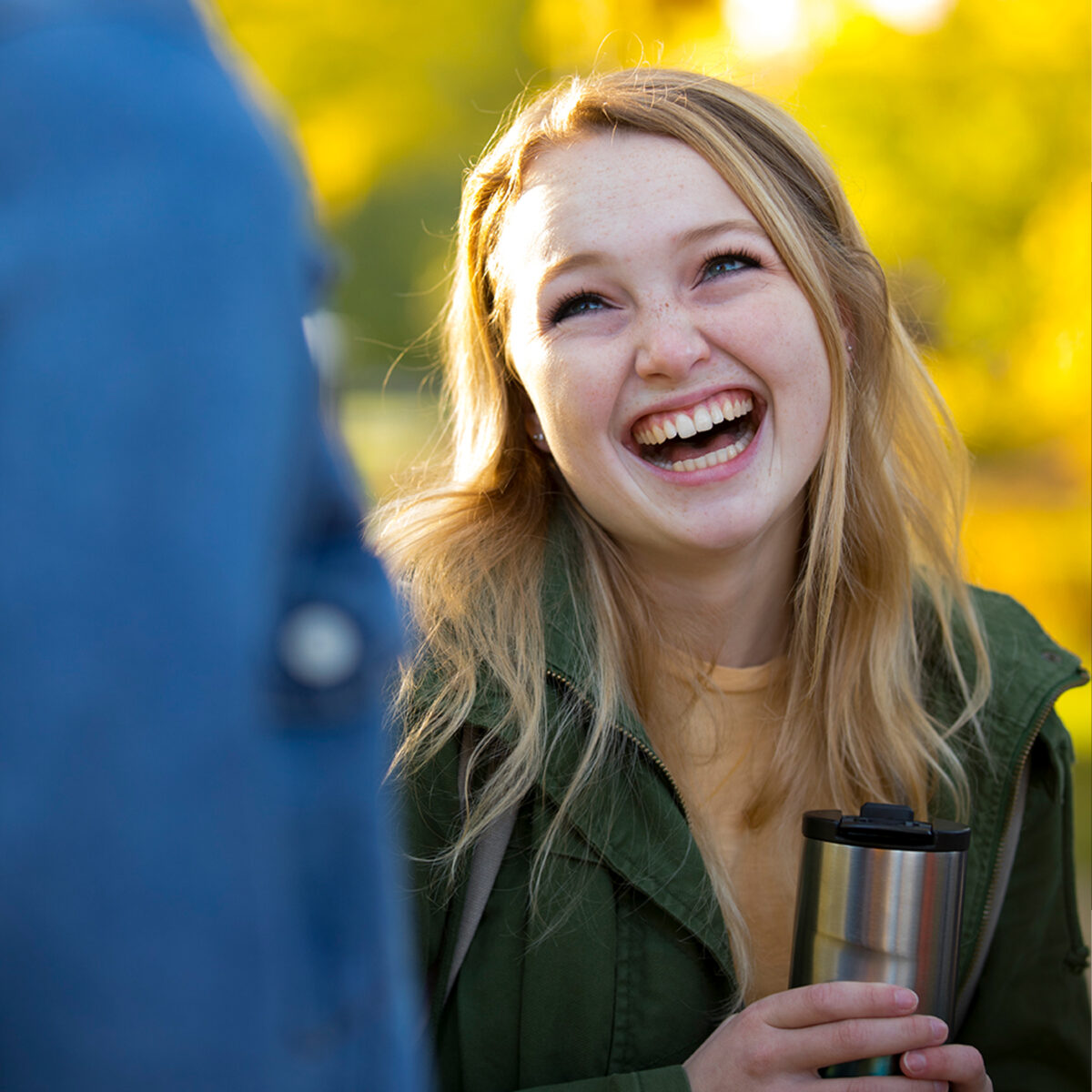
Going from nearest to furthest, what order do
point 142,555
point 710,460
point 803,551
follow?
point 142,555 → point 710,460 → point 803,551

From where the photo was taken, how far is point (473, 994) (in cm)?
182

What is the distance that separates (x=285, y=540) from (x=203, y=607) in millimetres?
82

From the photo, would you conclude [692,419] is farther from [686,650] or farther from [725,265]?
[686,650]


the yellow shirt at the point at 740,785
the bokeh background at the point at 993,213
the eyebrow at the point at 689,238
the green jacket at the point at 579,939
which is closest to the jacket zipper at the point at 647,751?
the green jacket at the point at 579,939

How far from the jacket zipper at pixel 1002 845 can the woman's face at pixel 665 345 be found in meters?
0.63

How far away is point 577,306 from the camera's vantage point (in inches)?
77.9

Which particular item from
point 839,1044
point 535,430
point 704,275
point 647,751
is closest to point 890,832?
point 839,1044

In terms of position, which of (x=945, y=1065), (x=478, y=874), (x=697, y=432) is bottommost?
(x=945, y=1065)

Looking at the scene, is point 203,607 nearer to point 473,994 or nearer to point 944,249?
point 473,994

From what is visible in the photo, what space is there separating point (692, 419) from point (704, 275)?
246mm

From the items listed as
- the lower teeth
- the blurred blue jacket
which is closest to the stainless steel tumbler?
the lower teeth

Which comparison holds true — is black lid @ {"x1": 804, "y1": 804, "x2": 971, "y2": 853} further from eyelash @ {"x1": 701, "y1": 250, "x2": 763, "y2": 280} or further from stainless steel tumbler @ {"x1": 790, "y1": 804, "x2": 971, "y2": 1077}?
eyelash @ {"x1": 701, "y1": 250, "x2": 763, "y2": 280}

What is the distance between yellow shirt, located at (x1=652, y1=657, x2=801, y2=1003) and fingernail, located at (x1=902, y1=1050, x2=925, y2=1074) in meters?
0.40

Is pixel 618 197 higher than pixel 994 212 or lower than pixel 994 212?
lower
